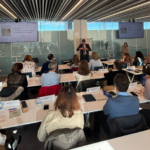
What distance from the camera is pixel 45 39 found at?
30.1 feet

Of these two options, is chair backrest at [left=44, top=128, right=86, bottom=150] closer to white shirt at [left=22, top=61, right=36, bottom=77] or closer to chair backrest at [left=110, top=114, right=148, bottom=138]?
chair backrest at [left=110, top=114, right=148, bottom=138]

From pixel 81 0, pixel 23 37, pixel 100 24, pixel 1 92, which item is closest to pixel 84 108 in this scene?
pixel 1 92

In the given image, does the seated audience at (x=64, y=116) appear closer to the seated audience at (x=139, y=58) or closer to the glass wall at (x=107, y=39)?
the seated audience at (x=139, y=58)

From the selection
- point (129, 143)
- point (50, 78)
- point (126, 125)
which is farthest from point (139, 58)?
point (129, 143)

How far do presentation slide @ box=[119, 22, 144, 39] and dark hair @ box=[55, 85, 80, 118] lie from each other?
9.43 m

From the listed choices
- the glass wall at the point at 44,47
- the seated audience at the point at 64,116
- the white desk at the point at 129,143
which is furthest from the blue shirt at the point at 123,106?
the glass wall at the point at 44,47

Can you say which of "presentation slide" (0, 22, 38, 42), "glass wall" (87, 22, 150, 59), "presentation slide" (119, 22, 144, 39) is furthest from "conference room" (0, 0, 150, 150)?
"presentation slide" (119, 22, 144, 39)

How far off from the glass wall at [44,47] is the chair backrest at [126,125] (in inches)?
318

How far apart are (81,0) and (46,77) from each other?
3518mm

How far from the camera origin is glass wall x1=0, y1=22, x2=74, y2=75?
880 centimetres

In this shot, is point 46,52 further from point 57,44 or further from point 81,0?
point 81,0

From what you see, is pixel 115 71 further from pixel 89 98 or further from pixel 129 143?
pixel 129 143

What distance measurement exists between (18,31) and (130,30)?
24.3ft

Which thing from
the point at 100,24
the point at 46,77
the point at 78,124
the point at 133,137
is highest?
the point at 100,24
